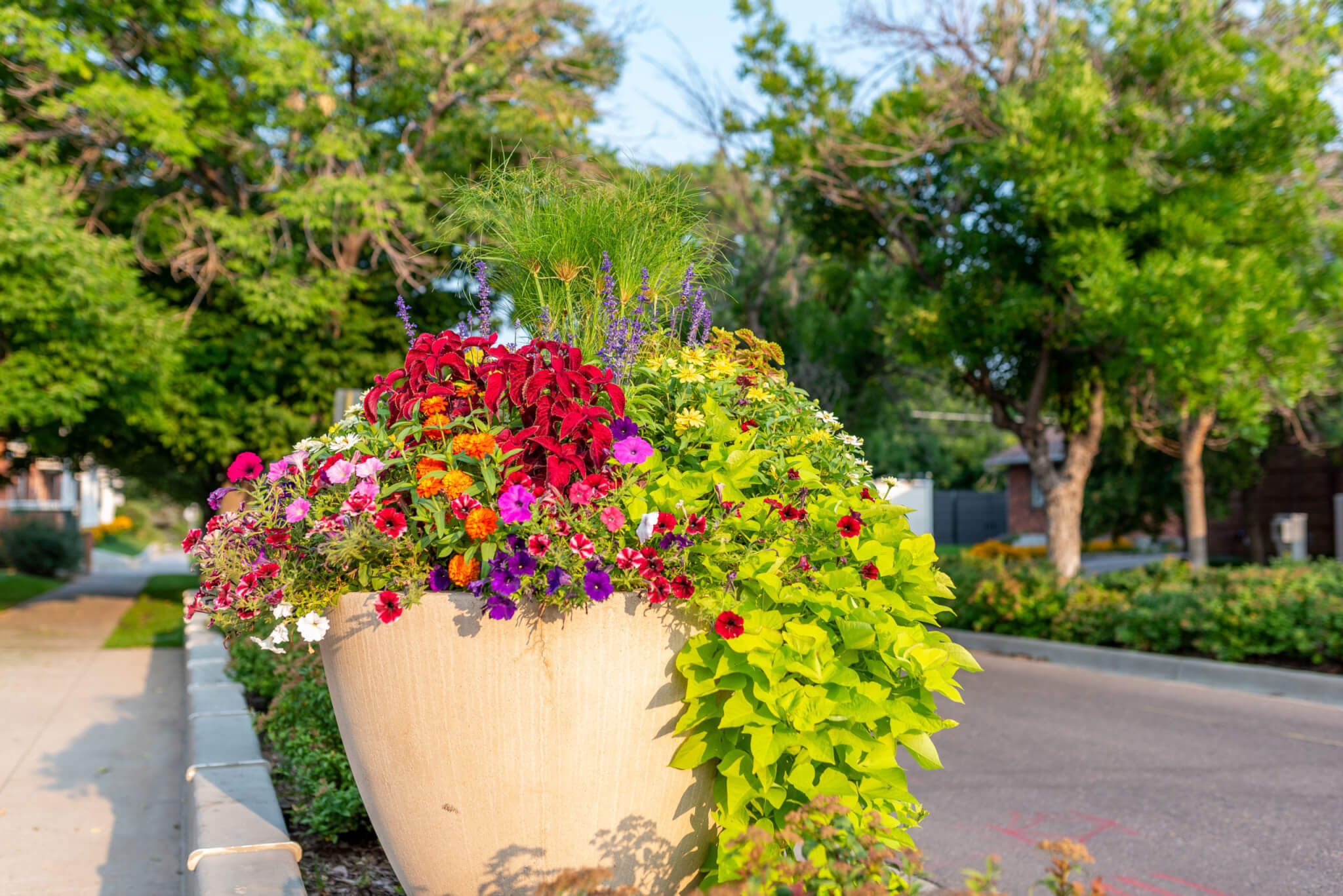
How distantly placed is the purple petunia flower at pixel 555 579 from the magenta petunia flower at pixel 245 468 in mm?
908

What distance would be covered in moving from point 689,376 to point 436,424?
0.74 m

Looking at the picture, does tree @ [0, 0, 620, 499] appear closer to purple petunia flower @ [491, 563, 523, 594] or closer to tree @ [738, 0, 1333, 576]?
tree @ [738, 0, 1333, 576]

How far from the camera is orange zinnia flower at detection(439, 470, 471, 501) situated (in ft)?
7.46

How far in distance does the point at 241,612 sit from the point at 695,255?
1878mm

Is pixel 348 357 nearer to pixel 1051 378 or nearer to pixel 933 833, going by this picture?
pixel 1051 378

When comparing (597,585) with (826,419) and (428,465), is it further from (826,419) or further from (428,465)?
(826,419)

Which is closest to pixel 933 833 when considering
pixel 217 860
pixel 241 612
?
pixel 217 860

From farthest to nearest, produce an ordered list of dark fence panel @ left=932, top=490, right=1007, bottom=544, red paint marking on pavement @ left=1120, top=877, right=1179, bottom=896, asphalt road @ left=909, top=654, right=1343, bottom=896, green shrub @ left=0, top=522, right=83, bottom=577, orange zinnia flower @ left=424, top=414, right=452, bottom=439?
1. dark fence panel @ left=932, top=490, right=1007, bottom=544
2. green shrub @ left=0, top=522, right=83, bottom=577
3. asphalt road @ left=909, top=654, right=1343, bottom=896
4. red paint marking on pavement @ left=1120, top=877, right=1179, bottom=896
5. orange zinnia flower @ left=424, top=414, right=452, bottom=439

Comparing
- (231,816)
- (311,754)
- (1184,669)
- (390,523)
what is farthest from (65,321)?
(1184,669)

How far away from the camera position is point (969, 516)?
1437 inches

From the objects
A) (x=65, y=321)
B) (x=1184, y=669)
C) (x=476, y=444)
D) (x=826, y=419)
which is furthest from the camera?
(x=65, y=321)

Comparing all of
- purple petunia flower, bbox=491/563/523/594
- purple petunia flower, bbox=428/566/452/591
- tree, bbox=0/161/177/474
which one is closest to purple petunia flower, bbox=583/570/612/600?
purple petunia flower, bbox=491/563/523/594

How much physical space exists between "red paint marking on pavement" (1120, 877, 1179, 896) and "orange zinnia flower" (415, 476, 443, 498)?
3.08 metres

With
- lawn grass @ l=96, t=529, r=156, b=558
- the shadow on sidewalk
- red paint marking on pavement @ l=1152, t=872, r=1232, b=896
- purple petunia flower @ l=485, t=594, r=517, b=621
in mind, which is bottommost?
lawn grass @ l=96, t=529, r=156, b=558
